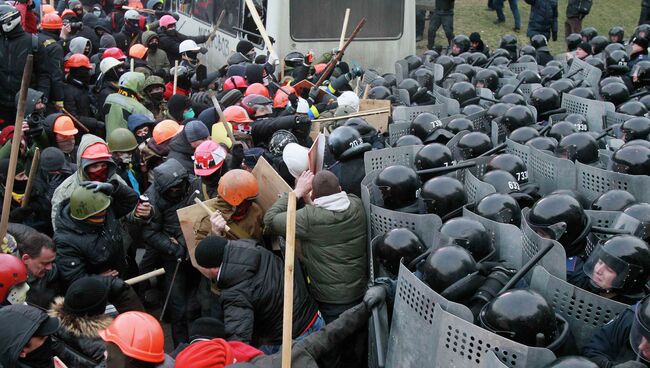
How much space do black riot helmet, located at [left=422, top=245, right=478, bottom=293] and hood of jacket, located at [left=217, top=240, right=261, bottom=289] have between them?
106 centimetres

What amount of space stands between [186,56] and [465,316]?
841cm

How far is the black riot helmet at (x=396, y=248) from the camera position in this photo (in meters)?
4.71

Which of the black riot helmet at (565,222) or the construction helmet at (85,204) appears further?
the construction helmet at (85,204)

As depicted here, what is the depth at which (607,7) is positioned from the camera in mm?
23312

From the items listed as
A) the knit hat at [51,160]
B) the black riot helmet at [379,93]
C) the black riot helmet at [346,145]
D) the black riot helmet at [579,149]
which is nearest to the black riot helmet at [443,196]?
the black riot helmet at [346,145]

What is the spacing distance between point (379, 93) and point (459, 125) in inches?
81.3

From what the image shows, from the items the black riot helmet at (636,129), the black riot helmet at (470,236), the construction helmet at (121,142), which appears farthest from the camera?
the black riot helmet at (636,129)

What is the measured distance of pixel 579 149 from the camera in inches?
249

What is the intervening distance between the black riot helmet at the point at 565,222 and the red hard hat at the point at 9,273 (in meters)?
3.10

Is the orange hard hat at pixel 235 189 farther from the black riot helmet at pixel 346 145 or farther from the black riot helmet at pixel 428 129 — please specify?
the black riot helmet at pixel 428 129

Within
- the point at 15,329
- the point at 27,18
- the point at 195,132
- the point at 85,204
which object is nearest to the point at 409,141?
the point at 195,132

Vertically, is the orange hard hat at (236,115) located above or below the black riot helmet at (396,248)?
above

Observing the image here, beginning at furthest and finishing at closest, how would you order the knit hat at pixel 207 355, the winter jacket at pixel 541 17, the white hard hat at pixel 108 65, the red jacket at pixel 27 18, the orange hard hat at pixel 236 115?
the winter jacket at pixel 541 17, the red jacket at pixel 27 18, the white hard hat at pixel 108 65, the orange hard hat at pixel 236 115, the knit hat at pixel 207 355

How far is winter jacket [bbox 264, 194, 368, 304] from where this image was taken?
5000 mm
